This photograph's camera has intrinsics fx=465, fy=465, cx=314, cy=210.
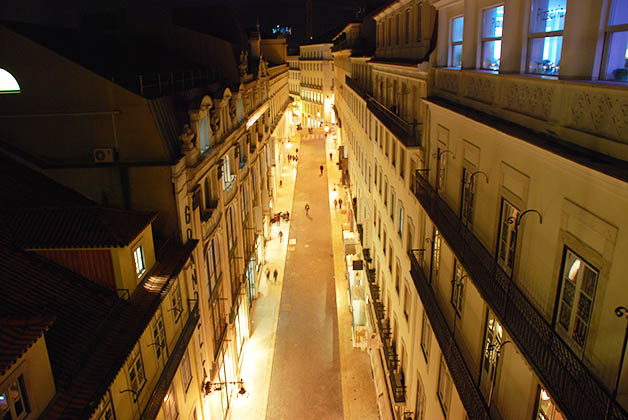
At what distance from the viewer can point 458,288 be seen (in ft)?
41.9

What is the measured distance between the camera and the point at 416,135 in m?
17.1

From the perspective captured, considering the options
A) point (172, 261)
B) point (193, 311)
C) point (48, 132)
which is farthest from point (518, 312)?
point (48, 132)

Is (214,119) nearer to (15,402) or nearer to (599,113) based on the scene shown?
(15,402)

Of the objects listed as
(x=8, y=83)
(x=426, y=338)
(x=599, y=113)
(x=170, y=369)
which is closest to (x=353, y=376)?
(x=426, y=338)

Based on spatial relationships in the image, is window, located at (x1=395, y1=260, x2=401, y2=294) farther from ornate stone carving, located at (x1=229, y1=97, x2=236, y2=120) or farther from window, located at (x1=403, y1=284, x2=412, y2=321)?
ornate stone carving, located at (x1=229, y1=97, x2=236, y2=120)

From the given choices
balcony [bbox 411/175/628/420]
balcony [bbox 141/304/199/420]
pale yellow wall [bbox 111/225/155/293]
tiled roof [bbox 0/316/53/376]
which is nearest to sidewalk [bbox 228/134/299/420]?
balcony [bbox 141/304/199/420]

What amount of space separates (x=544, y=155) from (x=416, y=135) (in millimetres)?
10076

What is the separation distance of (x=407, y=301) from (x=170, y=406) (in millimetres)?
9907

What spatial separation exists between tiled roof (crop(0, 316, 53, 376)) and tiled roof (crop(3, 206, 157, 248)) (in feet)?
13.9

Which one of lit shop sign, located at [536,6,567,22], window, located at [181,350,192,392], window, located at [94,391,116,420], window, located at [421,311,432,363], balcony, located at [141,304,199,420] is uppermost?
lit shop sign, located at [536,6,567,22]

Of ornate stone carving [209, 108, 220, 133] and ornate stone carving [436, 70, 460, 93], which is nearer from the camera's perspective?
ornate stone carving [436, 70, 460, 93]

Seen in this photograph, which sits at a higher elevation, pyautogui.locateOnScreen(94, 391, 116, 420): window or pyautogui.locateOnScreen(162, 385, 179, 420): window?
pyautogui.locateOnScreen(94, 391, 116, 420): window

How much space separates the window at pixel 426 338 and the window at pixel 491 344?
4696mm

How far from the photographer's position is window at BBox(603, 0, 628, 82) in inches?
259
